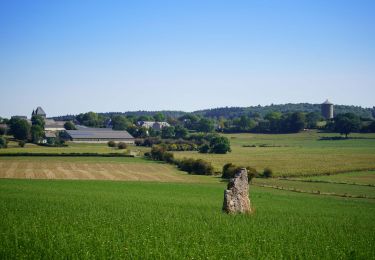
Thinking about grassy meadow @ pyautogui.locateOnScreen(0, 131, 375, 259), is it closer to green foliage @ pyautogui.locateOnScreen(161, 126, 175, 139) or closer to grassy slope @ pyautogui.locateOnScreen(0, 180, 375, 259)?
grassy slope @ pyautogui.locateOnScreen(0, 180, 375, 259)

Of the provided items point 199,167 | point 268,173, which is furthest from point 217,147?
point 268,173

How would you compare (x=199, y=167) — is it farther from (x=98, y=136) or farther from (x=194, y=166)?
(x=98, y=136)

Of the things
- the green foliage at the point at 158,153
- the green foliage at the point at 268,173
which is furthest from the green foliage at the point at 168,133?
the green foliage at the point at 268,173

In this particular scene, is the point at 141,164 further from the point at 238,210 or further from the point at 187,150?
the point at 238,210

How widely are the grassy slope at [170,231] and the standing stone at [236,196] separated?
3.40 feet

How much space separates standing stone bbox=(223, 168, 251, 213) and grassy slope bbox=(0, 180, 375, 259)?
1.04 metres

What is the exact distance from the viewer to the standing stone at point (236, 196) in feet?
97.0

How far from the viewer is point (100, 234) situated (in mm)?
20672

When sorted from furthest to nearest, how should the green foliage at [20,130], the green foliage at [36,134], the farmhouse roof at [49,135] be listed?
the farmhouse roof at [49,135] → the green foliage at [20,130] → the green foliage at [36,134]

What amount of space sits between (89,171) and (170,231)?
164 feet

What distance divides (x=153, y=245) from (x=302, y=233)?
883 cm

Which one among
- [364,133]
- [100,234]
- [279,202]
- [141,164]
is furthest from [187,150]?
[100,234]

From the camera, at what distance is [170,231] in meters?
22.5

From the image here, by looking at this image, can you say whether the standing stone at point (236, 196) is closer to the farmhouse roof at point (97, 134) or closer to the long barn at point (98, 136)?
the long barn at point (98, 136)
